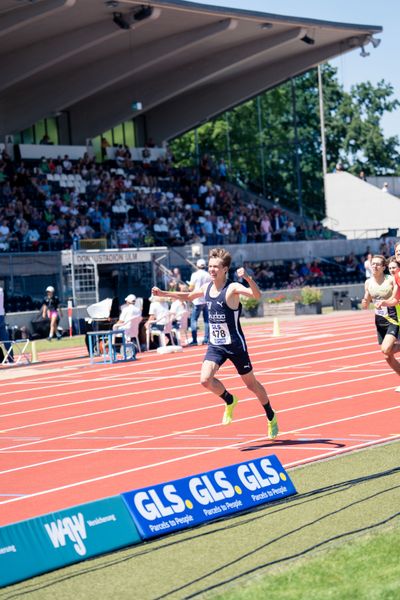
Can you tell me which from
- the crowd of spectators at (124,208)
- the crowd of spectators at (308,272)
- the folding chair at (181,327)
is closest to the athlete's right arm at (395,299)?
the folding chair at (181,327)

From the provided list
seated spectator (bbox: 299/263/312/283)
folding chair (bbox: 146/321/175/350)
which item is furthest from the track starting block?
seated spectator (bbox: 299/263/312/283)

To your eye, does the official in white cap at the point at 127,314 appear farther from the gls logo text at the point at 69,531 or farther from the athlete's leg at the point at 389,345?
the gls logo text at the point at 69,531

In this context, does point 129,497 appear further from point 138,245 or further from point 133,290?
point 138,245

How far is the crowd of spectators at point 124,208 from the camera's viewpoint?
39.4 m

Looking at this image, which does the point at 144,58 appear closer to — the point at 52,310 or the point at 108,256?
the point at 108,256

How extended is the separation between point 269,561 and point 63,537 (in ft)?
4.20

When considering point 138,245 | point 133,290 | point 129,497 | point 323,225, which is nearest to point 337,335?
point 133,290

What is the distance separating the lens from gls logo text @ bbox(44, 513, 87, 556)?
7020mm

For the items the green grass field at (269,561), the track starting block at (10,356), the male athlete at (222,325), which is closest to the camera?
the green grass field at (269,561)

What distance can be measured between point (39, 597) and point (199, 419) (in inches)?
302

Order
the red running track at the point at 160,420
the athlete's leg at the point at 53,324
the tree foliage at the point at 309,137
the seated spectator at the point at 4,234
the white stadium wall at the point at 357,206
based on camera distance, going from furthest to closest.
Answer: the tree foliage at the point at 309,137, the white stadium wall at the point at 357,206, the seated spectator at the point at 4,234, the athlete's leg at the point at 53,324, the red running track at the point at 160,420

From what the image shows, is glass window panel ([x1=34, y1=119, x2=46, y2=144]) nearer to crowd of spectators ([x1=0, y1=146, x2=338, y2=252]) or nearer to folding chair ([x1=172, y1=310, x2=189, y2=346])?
crowd of spectators ([x1=0, y1=146, x2=338, y2=252])

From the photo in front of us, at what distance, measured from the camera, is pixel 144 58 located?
154ft

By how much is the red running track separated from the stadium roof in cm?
2006
